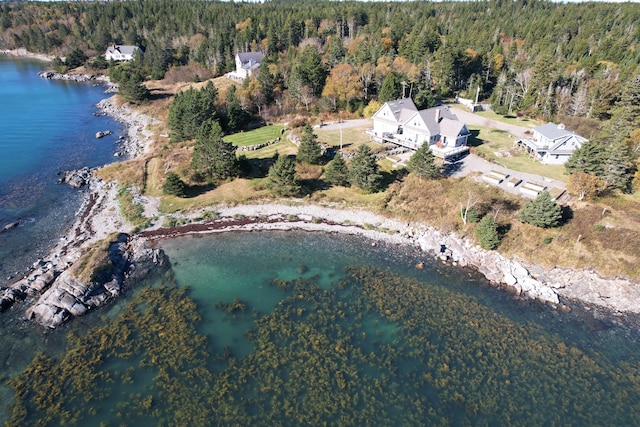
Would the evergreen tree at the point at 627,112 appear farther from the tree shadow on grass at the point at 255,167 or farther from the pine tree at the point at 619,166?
the tree shadow on grass at the point at 255,167

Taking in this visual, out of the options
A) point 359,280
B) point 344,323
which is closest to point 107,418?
point 344,323

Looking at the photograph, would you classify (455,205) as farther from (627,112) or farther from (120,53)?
(120,53)

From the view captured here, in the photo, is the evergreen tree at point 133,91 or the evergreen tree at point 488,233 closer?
the evergreen tree at point 488,233

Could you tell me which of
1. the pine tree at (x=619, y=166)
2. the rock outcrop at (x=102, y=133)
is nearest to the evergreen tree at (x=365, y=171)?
the pine tree at (x=619, y=166)

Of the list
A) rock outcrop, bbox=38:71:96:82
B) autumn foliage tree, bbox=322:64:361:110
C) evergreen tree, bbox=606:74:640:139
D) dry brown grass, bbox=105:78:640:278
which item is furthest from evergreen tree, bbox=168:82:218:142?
rock outcrop, bbox=38:71:96:82

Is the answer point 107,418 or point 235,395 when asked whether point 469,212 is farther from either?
point 107,418

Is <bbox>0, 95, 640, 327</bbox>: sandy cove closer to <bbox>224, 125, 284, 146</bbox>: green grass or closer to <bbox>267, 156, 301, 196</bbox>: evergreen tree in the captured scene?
<bbox>267, 156, 301, 196</bbox>: evergreen tree
